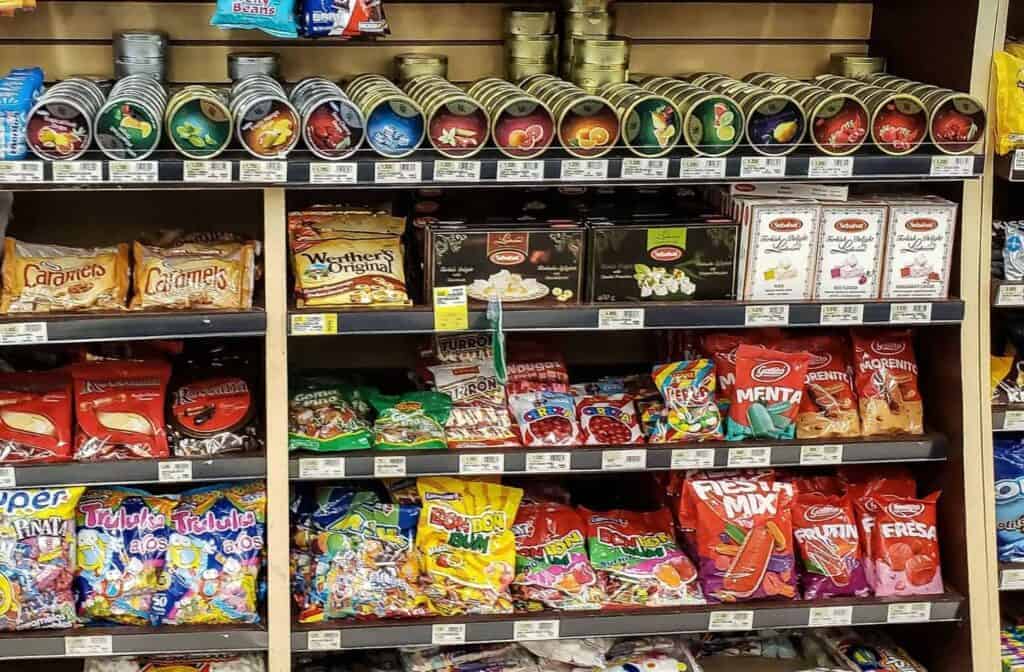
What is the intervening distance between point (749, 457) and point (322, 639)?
3.71ft

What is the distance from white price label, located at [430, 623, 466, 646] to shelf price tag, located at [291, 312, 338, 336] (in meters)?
0.78

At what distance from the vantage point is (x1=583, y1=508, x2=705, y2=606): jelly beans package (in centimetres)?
306

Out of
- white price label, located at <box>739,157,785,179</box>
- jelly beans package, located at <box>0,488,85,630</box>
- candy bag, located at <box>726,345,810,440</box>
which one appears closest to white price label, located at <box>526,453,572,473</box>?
candy bag, located at <box>726,345,810,440</box>

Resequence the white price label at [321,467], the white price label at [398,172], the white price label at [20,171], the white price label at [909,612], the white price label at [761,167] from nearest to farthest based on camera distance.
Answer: the white price label at [20,171], the white price label at [398,172], the white price label at [761,167], the white price label at [321,467], the white price label at [909,612]

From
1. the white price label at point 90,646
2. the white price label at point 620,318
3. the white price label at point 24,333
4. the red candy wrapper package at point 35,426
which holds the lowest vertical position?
the white price label at point 90,646

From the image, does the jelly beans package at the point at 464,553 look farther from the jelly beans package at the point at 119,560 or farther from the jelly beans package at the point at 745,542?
the jelly beans package at the point at 119,560

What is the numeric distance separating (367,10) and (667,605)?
1.61 meters

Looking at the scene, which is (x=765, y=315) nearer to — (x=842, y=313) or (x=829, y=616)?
(x=842, y=313)

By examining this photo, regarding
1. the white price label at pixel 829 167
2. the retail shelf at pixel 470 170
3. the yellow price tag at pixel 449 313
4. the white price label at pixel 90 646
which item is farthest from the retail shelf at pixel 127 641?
the white price label at pixel 829 167

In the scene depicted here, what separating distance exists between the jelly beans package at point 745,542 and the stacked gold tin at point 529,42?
3.70ft

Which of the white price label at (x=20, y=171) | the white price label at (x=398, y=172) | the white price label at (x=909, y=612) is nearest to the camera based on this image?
the white price label at (x=20, y=171)

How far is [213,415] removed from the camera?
116 inches

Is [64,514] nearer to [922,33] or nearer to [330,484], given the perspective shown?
[330,484]

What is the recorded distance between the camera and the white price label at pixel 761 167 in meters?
2.79
